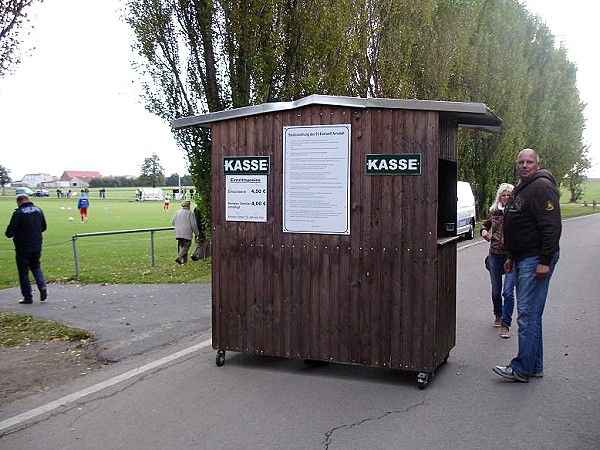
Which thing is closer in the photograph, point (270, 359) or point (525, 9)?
point (270, 359)

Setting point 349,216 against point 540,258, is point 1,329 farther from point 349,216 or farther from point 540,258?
point 540,258

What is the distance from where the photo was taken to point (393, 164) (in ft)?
19.8

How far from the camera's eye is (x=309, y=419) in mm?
5246

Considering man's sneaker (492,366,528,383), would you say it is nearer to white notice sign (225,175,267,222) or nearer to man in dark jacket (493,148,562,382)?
man in dark jacket (493,148,562,382)

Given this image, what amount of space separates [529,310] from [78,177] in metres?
175

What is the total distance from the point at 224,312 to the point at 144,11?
10283 mm

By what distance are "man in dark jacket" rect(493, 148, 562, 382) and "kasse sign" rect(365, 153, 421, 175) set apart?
1075 mm

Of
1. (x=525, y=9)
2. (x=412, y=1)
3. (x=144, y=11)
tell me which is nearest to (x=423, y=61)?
(x=412, y=1)

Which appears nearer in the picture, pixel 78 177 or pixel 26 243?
pixel 26 243

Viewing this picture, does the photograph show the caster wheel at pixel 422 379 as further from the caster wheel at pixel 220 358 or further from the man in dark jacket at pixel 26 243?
the man in dark jacket at pixel 26 243

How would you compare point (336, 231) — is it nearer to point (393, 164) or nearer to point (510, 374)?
point (393, 164)

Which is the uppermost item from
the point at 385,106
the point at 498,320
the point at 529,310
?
the point at 385,106

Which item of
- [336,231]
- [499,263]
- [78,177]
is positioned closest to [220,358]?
[336,231]

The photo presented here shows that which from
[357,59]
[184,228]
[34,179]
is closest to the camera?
[184,228]
